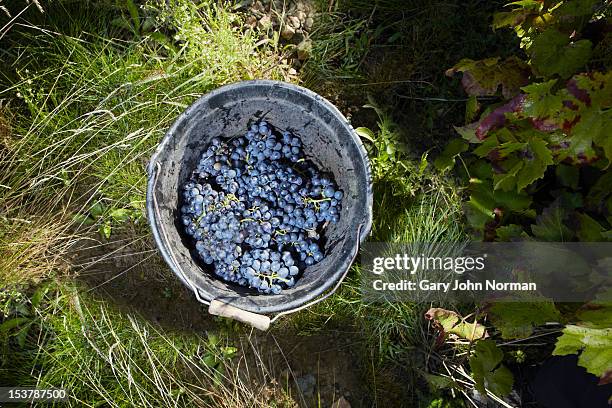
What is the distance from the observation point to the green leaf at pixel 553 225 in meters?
1.77

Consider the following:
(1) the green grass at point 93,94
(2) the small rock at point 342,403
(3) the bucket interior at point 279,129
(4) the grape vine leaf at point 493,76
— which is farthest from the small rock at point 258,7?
(2) the small rock at point 342,403

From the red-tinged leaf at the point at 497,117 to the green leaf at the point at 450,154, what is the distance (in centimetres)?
20

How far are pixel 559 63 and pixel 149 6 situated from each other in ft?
4.77

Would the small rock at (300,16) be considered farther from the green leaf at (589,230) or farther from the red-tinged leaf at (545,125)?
the green leaf at (589,230)

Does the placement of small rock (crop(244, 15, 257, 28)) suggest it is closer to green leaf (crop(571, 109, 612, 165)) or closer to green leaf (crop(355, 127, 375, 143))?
green leaf (crop(355, 127, 375, 143))

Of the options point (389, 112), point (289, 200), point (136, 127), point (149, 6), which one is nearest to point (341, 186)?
point (289, 200)

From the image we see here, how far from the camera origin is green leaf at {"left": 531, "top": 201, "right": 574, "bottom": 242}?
1.77 meters

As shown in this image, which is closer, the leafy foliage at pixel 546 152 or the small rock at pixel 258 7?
the leafy foliage at pixel 546 152

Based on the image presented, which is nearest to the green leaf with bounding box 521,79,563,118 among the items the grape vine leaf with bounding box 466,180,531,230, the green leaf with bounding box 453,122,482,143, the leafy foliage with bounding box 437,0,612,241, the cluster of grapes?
the leafy foliage with bounding box 437,0,612,241

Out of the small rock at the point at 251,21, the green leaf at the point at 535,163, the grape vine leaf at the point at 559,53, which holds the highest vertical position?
the grape vine leaf at the point at 559,53

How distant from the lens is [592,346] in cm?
132

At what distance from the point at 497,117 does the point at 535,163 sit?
0.62ft

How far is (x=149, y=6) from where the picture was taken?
2.12 m

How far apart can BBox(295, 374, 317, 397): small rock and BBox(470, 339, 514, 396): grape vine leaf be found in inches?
23.7
